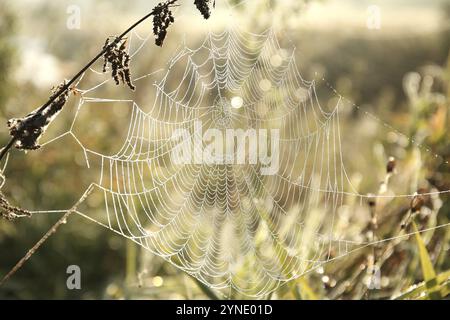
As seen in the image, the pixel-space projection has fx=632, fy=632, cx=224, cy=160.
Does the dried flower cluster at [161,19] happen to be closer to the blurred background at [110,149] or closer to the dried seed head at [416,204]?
the blurred background at [110,149]

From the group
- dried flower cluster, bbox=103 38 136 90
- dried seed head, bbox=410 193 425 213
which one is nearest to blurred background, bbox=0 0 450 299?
dried seed head, bbox=410 193 425 213

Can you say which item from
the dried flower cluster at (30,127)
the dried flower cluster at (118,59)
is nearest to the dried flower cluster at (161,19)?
the dried flower cluster at (118,59)

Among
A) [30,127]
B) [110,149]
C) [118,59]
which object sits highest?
[110,149]

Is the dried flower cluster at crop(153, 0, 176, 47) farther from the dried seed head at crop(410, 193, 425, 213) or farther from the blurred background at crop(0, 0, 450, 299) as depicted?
the dried seed head at crop(410, 193, 425, 213)

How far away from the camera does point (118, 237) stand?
4.18m

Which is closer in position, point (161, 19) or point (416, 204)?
point (161, 19)

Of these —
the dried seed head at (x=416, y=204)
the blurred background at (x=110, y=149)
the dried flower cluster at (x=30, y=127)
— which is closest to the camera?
the dried flower cluster at (x=30, y=127)

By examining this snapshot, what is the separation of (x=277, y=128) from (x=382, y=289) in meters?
1.23

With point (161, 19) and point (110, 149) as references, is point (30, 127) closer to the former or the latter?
point (161, 19)

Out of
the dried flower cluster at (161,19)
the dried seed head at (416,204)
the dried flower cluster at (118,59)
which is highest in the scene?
the dried flower cluster at (161,19)

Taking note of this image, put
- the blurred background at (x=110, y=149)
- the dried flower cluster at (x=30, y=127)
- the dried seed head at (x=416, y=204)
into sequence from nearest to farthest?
the dried flower cluster at (x=30, y=127) < the dried seed head at (x=416, y=204) < the blurred background at (x=110, y=149)

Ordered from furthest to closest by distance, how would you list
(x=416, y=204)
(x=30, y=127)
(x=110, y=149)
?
(x=110, y=149)
(x=416, y=204)
(x=30, y=127)

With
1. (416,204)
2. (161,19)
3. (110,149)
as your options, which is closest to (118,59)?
(161,19)

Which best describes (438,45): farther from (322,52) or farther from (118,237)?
(118,237)
